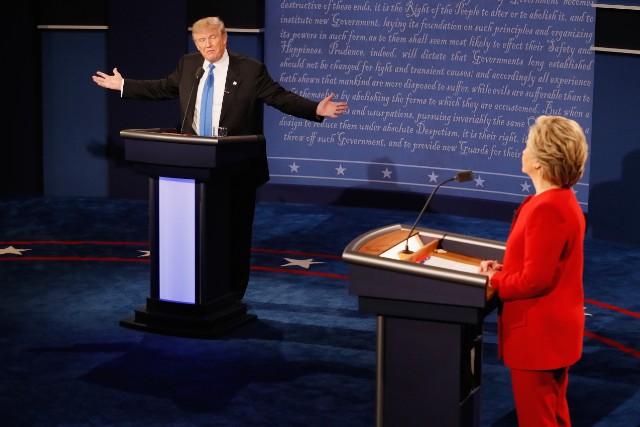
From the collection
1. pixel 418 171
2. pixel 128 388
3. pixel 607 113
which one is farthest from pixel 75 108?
pixel 128 388

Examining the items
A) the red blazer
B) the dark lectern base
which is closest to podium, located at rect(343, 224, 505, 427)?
the red blazer

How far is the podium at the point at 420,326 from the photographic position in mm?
3357

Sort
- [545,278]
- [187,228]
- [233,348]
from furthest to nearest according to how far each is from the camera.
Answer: [187,228]
[233,348]
[545,278]

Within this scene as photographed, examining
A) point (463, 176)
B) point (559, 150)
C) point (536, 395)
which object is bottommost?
point (536, 395)

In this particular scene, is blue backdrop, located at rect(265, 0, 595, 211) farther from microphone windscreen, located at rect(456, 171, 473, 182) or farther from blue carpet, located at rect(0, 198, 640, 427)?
microphone windscreen, located at rect(456, 171, 473, 182)

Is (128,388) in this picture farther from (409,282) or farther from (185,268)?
(409,282)

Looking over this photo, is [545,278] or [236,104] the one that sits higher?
[236,104]

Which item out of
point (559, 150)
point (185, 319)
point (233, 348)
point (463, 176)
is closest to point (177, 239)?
point (185, 319)

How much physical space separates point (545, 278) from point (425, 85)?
6303 millimetres

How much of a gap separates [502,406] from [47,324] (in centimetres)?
269

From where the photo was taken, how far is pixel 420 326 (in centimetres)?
349

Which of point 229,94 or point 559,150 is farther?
point 229,94

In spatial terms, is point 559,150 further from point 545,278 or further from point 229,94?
point 229,94

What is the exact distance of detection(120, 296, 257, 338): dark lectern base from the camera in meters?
5.92
